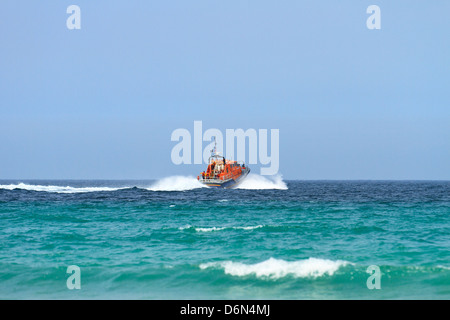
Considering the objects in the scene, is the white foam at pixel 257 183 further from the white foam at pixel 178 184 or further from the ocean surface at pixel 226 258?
the ocean surface at pixel 226 258

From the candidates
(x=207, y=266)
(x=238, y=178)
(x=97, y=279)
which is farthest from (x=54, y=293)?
(x=238, y=178)

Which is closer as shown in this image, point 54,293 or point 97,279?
point 54,293

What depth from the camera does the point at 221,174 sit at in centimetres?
9069

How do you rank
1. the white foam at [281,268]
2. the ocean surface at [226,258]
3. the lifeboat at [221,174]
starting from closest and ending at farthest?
the ocean surface at [226,258] < the white foam at [281,268] < the lifeboat at [221,174]

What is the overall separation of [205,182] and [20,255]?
7006 centimetres

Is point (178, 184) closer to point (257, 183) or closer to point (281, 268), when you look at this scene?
point (257, 183)

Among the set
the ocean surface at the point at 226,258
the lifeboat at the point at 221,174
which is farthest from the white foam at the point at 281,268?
the lifeboat at the point at 221,174

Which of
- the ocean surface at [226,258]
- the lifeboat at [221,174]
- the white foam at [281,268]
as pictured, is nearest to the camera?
the ocean surface at [226,258]

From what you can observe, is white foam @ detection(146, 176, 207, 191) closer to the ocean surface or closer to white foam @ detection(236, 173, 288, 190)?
white foam @ detection(236, 173, 288, 190)

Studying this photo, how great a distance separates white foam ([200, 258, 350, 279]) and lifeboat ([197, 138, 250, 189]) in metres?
70.8

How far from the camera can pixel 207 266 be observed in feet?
58.4

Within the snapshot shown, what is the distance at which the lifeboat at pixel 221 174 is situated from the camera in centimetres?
8952

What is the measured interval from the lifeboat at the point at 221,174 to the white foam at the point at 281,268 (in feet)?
232
